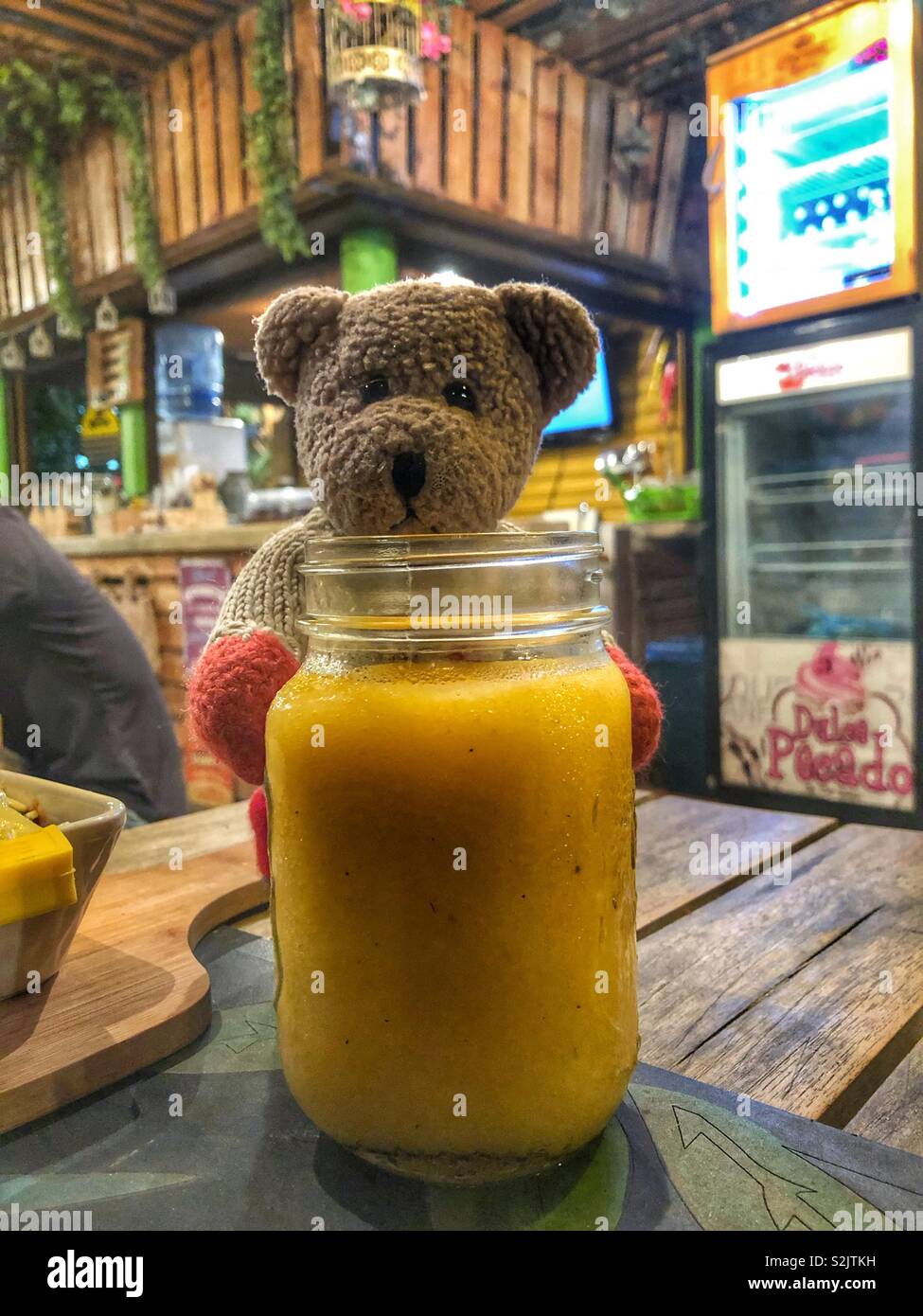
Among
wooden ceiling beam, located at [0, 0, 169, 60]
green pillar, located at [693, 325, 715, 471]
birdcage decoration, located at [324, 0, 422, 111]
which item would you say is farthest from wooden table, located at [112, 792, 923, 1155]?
green pillar, located at [693, 325, 715, 471]

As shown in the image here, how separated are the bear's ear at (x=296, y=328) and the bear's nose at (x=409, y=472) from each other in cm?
12

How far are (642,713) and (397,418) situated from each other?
26cm

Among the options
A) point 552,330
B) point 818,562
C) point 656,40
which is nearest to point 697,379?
point 656,40

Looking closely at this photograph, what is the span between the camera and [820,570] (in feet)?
10.1

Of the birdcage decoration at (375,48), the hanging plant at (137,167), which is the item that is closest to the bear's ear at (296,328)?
the birdcage decoration at (375,48)

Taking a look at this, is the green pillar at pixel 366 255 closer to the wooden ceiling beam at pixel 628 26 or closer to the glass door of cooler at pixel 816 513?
the wooden ceiling beam at pixel 628 26

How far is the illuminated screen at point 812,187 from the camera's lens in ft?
8.57

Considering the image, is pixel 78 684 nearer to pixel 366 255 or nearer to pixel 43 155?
pixel 366 255

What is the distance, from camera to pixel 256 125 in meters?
3.11

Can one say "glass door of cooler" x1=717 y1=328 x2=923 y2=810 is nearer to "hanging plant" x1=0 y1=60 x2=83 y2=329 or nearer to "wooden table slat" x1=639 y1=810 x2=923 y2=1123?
"wooden table slat" x1=639 y1=810 x2=923 y2=1123

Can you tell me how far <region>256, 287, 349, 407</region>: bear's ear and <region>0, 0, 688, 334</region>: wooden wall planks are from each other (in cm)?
255

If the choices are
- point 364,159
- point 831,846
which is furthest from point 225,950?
point 364,159

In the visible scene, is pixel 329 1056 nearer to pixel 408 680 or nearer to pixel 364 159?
pixel 408 680
